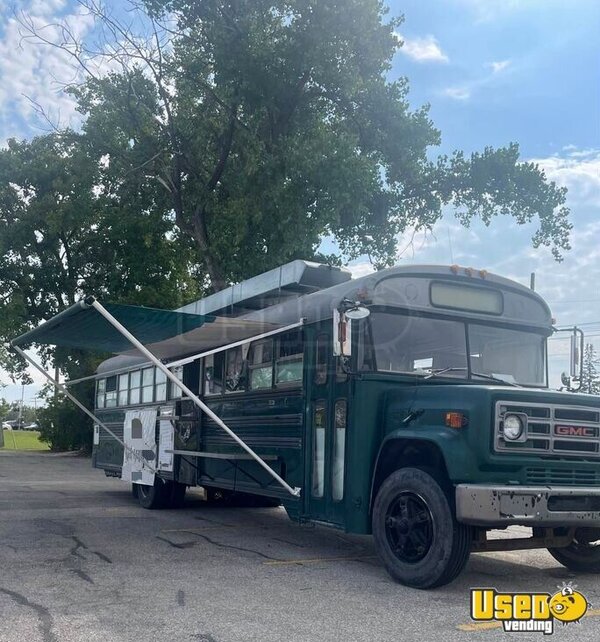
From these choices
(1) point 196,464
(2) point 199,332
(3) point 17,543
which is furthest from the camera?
(1) point 196,464

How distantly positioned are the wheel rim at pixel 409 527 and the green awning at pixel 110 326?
10.3 ft

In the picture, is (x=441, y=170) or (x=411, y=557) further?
(x=441, y=170)

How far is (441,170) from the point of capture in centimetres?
2230

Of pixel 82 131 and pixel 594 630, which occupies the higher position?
pixel 82 131

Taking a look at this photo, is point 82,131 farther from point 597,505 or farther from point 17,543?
point 597,505

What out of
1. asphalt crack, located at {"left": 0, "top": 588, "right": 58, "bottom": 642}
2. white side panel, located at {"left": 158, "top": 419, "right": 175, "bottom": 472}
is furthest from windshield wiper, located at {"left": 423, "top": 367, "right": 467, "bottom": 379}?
white side panel, located at {"left": 158, "top": 419, "right": 175, "bottom": 472}

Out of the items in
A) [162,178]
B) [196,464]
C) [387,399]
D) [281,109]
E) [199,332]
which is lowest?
[196,464]

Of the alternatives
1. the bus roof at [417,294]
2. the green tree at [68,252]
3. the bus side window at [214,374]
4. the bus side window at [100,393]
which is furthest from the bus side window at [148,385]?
the green tree at [68,252]

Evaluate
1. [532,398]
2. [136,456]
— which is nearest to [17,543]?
[136,456]

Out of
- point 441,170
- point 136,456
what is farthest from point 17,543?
Answer: point 441,170

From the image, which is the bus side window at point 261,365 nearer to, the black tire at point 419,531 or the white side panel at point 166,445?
the black tire at point 419,531

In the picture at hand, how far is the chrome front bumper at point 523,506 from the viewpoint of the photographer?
19.1 ft

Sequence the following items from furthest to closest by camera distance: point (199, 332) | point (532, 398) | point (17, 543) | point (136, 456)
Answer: point (136, 456) < point (199, 332) < point (17, 543) < point (532, 398)

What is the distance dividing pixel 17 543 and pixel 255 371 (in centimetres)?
319
